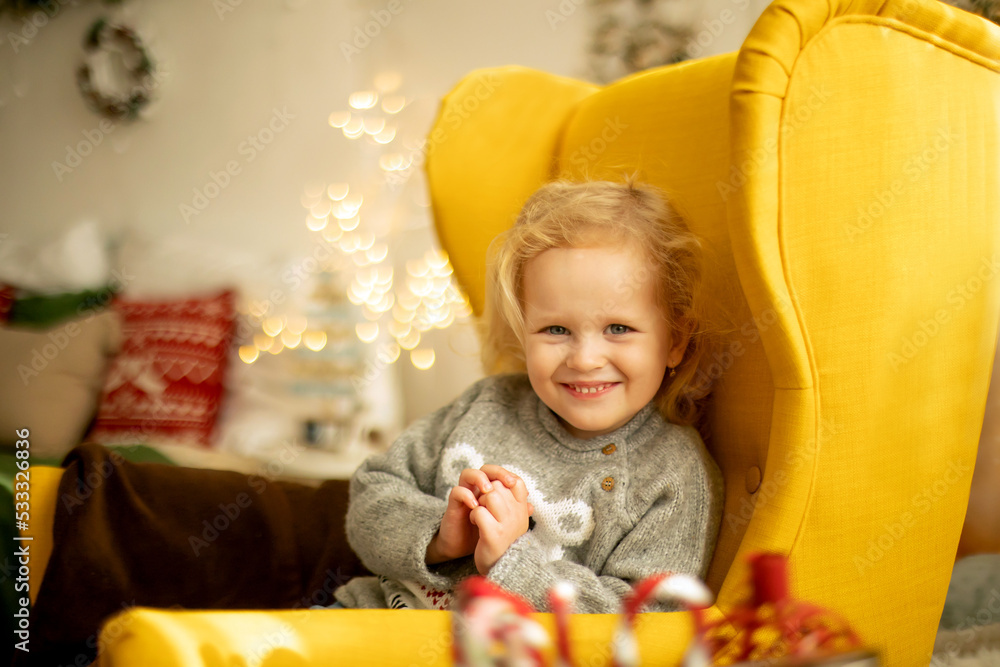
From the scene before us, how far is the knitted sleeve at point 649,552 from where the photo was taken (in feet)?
2.29

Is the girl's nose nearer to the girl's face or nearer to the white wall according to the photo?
the girl's face

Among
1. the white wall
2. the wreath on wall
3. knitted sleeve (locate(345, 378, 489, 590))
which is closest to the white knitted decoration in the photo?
knitted sleeve (locate(345, 378, 489, 590))

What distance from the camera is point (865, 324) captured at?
651mm

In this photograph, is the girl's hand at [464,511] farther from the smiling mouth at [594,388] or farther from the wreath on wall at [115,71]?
the wreath on wall at [115,71]

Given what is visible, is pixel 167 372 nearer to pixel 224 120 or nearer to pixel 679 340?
pixel 224 120

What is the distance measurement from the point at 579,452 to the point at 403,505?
0.73 ft

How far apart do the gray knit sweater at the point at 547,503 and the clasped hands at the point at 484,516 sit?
0.06 ft

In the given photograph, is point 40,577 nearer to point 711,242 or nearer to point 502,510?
point 502,510

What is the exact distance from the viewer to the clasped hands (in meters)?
0.73

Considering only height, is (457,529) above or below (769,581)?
below

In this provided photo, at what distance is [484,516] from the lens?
728 mm

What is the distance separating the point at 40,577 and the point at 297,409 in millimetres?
1346

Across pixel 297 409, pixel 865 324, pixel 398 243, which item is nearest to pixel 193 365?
pixel 297 409

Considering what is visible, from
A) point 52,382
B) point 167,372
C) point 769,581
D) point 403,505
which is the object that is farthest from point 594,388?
point 167,372
